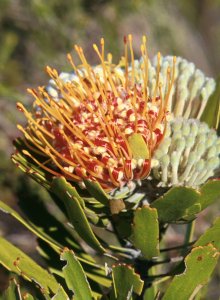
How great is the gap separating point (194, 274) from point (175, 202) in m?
0.15

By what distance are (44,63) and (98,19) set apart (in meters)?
0.36

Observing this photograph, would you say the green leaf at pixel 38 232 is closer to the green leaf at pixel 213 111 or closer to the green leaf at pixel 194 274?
the green leaf at pixel 194 274

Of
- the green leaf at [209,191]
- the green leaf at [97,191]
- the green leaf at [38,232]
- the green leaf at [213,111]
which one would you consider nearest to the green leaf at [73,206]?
the green leaf at [97,191]

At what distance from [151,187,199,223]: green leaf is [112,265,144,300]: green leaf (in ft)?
0.51

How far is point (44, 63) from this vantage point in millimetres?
2717

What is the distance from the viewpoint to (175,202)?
121cm

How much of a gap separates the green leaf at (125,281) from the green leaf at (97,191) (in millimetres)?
159

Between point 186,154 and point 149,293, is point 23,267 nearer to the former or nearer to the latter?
point 149,293

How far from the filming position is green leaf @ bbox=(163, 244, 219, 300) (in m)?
1.16

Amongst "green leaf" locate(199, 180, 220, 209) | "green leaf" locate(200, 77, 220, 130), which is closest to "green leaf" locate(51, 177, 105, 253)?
"green leaf" locate(199, 180, 220, 209)

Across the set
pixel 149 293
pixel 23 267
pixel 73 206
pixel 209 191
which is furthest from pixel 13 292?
pixel 209 191

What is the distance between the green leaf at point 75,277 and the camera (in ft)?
3.97

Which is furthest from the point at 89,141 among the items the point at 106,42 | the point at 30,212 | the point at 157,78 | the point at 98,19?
the point at 98,19

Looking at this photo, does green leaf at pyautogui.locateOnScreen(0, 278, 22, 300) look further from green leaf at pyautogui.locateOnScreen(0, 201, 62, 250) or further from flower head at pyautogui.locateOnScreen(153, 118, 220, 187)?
flower head at pyautogui.locateOnScreen(153, 118, 220, 187)
